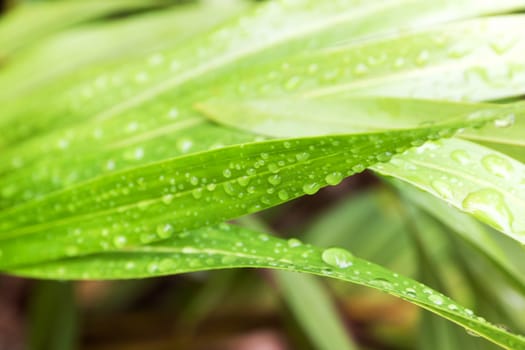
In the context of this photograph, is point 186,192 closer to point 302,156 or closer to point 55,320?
point 302,156

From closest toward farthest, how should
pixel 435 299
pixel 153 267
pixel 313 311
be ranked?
pixel 435 299 < pixel 153 267 < pixel 313 311

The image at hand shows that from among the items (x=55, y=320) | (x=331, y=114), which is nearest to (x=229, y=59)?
(x=331, y=114)

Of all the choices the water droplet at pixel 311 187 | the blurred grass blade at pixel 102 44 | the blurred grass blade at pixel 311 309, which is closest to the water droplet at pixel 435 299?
the water droplet at pixel 311 187

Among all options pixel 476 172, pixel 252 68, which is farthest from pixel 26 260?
pixel 476 172

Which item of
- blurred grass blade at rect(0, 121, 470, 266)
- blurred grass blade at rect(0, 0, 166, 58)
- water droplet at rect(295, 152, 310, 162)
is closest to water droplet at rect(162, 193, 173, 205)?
blurred grass blade at rect(0, 121, 470, 266)

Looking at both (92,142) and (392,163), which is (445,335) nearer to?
(392,163)

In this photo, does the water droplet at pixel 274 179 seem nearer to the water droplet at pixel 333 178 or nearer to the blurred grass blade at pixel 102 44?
the water droplet at pixel 333 178
